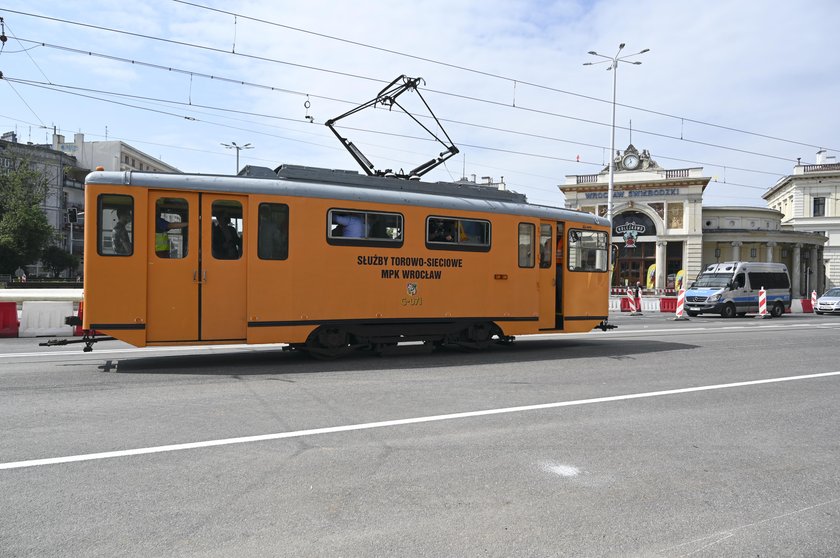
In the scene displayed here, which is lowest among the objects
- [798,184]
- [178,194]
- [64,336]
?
[64,336]

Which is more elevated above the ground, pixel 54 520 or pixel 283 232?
pixel 283 232

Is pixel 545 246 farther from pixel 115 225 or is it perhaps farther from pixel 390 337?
pixel 115 225

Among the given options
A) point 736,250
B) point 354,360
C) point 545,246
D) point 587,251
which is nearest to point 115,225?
point 354,360

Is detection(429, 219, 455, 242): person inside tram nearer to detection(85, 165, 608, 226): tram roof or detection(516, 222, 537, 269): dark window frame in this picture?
detection(85, 165, 608, 226): tram roof

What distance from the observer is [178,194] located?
30.1ft

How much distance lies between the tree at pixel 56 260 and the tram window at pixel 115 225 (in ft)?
176

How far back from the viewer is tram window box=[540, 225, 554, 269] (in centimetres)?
1227

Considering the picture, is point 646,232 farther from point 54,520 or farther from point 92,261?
point 54,520

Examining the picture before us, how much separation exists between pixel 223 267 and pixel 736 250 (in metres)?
55.3

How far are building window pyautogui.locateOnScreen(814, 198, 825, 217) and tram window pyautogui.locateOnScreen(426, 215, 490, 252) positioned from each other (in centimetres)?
7229

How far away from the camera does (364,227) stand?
10359 millimetres

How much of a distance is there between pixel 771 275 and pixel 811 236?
107 ft

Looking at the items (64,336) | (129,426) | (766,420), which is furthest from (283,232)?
(64,336)

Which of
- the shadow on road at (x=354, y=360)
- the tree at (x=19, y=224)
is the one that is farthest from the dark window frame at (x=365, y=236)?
→ the tree at (x=19, y=224)
